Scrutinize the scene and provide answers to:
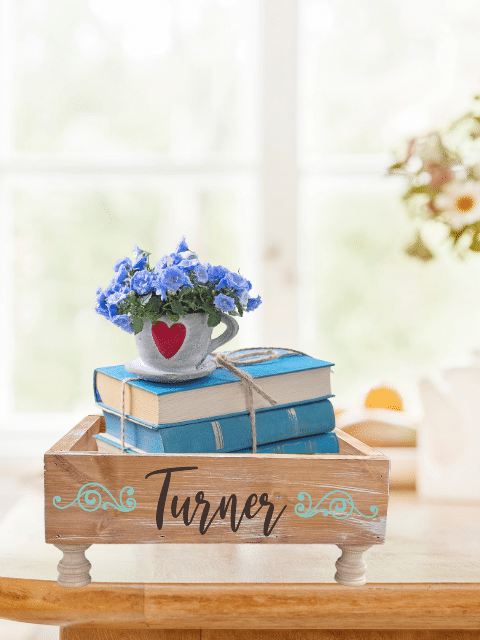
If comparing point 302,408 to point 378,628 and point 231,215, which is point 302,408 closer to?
point 378,628

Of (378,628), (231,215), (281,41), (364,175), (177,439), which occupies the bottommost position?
(378,628)

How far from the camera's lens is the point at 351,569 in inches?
28.7

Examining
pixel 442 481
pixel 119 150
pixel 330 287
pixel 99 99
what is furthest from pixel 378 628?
pixel 99 99

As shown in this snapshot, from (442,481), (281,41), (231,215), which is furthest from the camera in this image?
(231,215)

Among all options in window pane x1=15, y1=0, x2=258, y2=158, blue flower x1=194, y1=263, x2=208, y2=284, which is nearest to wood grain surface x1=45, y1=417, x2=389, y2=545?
blue flower x1=194, y1=263, x2=208, y2=284

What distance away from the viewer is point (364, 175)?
1578 millimetres

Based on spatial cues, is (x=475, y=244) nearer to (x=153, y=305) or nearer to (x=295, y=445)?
(x=295, y=445)

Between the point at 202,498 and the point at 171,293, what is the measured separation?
25 centimetres

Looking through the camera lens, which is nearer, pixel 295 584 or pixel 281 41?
pixel 295 584

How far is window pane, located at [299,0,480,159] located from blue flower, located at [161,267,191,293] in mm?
978

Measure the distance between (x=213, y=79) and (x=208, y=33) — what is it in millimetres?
120

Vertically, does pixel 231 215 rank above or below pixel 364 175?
below

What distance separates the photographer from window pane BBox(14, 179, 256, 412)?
160cm

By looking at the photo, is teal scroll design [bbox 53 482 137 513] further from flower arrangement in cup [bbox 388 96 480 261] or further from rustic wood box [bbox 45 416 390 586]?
flower arrangement in cup [bbox 388 96 480 261]
